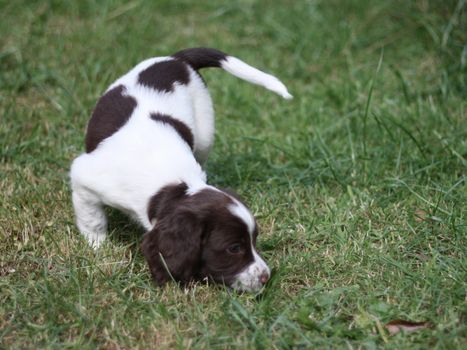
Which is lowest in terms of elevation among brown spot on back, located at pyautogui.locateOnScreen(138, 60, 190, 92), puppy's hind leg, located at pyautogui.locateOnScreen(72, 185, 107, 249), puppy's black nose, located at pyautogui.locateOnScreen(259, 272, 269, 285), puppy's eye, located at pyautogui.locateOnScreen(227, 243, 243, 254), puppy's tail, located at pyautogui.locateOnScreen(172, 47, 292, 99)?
puppy's hind leg, located at pyautogui.locateOnScreen(72, 185, 107, 249)

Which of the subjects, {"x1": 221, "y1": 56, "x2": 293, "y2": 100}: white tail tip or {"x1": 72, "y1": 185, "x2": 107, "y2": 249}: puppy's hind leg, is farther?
{"x1": 221, "y1": 56, "x2": 293, "y2": 100}: white tail tip

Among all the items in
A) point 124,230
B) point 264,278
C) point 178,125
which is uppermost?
point 178,125

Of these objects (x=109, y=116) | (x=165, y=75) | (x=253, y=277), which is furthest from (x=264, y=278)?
(x=165, y=75)

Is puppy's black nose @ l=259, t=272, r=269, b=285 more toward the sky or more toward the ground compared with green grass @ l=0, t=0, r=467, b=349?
more toward the sky

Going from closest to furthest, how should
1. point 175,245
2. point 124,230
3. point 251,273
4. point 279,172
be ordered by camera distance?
point 175,245 < point 251,273 < point 124,230 < point 279,172

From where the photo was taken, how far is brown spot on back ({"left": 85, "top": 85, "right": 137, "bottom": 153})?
4.47 meters

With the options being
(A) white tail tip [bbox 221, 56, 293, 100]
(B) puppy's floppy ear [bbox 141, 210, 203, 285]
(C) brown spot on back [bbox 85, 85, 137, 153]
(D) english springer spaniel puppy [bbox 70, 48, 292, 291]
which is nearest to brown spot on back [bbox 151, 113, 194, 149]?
(D) english springer spaniel puppy [bbox 70, 48, 292, 291]

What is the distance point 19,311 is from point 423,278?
206cm

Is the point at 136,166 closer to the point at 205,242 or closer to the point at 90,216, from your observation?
the point at 90,216

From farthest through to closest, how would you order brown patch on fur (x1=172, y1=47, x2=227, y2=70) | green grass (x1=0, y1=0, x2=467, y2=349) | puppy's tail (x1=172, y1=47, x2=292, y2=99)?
brown patch on fur (x1=172, y1=47, x2=227, y2=70)
puppy's tail (x1=172, y1=47, x2=292, y2=99)
green grass (x1=0, y1=0, x2=467, y2=349)

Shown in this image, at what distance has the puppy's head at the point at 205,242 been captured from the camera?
373 centimetres

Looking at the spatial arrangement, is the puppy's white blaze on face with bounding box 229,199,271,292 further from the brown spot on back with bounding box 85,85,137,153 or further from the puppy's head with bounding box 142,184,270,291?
the brown spot on back with bounding box 85,85,137,153

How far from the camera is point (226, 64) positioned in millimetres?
4906

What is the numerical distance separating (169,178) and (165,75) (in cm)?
103
